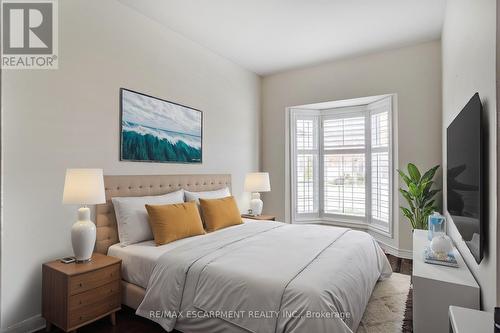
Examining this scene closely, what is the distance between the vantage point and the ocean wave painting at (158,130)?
3066 mm

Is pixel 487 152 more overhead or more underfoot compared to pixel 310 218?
more overhead

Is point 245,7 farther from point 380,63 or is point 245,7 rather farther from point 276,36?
point 380,63

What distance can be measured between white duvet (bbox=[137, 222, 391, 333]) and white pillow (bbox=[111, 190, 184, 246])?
0.49 metres

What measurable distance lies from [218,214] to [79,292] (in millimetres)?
1548

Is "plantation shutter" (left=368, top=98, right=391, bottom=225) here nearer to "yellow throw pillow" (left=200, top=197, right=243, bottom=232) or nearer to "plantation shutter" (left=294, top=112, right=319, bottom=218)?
"plantation shutter" (left=294, top=112, right=319, bottom=218)

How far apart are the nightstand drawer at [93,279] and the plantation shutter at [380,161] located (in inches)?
144

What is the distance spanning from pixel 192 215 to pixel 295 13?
2433mm

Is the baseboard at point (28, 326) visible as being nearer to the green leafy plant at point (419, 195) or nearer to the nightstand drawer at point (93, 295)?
the nightstand drawer at point (93, 295)

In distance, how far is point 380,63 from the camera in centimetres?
426

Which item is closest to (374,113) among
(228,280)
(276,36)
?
(276,36)

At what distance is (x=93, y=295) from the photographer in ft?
7.41

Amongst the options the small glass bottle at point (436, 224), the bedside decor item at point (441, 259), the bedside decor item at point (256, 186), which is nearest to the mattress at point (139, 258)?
the bedside decor item at point (256, 186)

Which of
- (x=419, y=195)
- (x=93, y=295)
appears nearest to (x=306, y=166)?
(x=419, y=195)

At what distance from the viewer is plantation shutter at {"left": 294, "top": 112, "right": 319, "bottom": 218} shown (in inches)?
203
